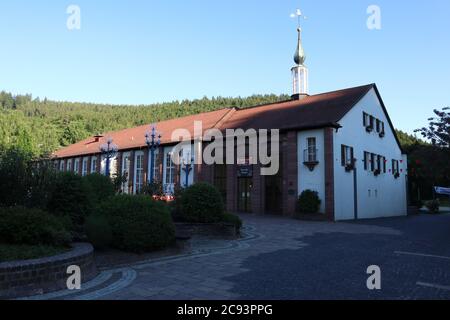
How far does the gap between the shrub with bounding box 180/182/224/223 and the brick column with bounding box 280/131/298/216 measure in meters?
11.4

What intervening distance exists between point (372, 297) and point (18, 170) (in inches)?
326

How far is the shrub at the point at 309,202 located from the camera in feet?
75.8

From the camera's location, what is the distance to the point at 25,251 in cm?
654

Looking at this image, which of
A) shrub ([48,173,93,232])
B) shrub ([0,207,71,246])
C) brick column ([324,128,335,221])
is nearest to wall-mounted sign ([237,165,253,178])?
brick column ([324,128,335,221])

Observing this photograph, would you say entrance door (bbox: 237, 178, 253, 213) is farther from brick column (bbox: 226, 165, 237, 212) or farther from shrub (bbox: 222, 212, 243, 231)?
shrub (bbox: 222, 212, 243, 231)

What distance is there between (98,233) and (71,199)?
8.84ft

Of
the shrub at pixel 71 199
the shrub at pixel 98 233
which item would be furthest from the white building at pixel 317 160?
the shrub at pixel 98 233

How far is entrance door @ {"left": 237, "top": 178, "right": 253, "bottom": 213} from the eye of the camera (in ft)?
90.9

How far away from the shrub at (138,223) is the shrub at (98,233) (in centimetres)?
35

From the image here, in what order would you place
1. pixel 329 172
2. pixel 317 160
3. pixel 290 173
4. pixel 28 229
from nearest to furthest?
pixel 28 229, pixel 329 172, pixel 317 160, pixel 290 173

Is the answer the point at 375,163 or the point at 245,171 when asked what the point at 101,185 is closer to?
the point at 245,171

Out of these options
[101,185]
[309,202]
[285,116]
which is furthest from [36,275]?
[285,116]

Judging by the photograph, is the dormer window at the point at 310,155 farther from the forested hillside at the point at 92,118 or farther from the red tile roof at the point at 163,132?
the forested hillside at the point at 92,118

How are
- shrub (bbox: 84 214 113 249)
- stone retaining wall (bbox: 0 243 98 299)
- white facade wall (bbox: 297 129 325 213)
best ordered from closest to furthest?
1. stone retaining wall (bbox: 0 243 98 299)
2. shrub (bbox: 84 214 113 249)
3. white facade wall (bbox: 297 129 325 213)
